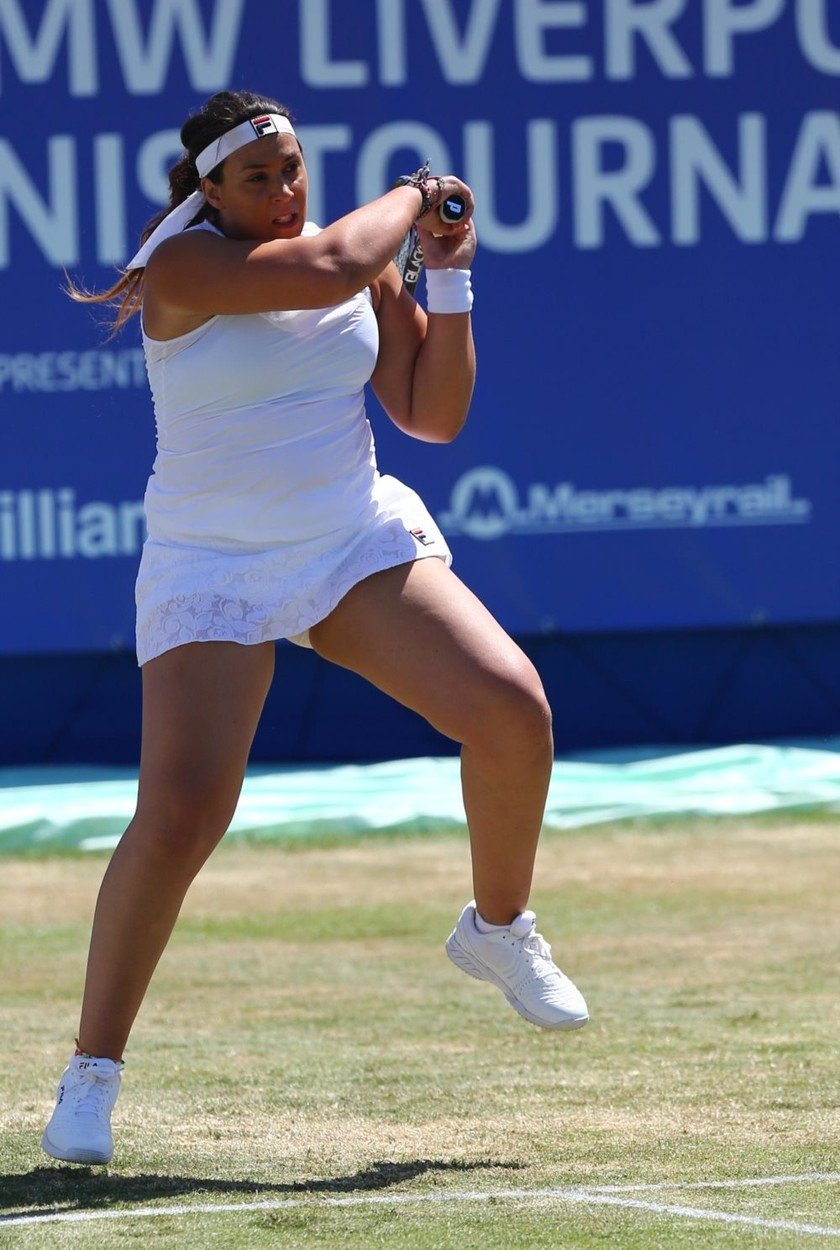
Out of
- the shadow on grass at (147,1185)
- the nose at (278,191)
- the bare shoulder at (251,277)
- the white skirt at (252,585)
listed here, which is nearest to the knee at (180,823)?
the white skirt at (252,585)

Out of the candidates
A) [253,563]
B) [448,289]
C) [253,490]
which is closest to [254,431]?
[253,490]

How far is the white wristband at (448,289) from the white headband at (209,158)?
0.41 meters

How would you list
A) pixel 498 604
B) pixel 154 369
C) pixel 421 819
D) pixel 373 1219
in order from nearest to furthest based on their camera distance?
pixel 373 1219
pixel 154 369
pixel 421 819
pixel 498 604

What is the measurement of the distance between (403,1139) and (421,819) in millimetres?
5183

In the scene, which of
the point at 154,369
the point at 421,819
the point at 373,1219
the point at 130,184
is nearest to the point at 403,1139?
the point at 373,1219

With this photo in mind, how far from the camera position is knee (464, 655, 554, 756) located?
3.69m

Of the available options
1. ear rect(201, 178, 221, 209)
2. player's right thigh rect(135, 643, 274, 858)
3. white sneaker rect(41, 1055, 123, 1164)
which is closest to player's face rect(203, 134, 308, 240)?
ear rect(201, 178, 221, 209)

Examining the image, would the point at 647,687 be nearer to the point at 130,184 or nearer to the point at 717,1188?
the point at 130,184

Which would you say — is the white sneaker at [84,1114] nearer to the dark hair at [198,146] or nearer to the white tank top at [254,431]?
the white tank top at [254,431]

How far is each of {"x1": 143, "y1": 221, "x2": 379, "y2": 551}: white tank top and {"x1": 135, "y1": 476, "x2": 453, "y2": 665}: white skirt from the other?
0.03 meters

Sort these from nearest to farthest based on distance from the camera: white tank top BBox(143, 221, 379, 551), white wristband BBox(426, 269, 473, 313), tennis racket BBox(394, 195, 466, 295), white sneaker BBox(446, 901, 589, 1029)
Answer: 1. white tank top BBox(143, 221, 379, 551)
2. white sneaker BBox(446, 901, 589, 1029)
3. white wristband BBox(426, 269, 473, 313)
4. tennis racket BBox(394, 195, 466, 295)

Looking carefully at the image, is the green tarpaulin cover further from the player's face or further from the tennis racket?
the player's face

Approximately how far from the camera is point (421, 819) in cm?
918

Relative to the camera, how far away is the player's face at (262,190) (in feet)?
12.3
